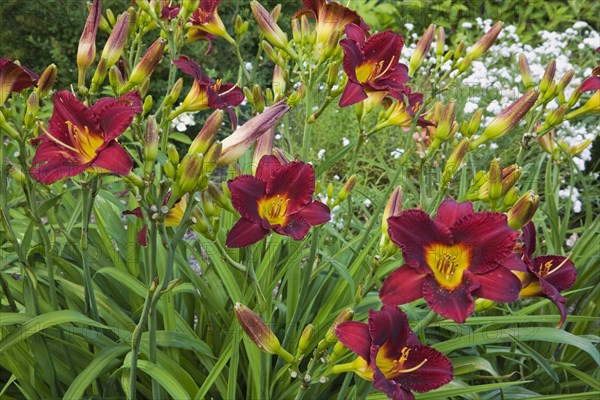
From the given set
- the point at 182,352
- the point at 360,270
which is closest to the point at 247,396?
the point at 182,352

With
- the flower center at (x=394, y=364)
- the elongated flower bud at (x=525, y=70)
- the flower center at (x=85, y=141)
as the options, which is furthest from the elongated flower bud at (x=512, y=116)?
the flower center at (x=85, y=141)

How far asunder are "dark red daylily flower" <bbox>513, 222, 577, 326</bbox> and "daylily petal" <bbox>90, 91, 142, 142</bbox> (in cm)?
74

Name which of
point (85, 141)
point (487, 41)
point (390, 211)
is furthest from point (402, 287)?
point (487, 41)

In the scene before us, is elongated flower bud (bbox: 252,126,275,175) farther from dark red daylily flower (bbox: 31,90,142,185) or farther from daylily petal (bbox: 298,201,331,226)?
dark red daylily flower (bbox: 31,90,142,185)

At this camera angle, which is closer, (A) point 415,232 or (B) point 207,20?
(A) point 415,232

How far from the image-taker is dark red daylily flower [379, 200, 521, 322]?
3.48 ft

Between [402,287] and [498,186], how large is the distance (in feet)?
1.20

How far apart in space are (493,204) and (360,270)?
0.63 m

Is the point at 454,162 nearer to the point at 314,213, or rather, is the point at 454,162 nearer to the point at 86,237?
the point at 314,213

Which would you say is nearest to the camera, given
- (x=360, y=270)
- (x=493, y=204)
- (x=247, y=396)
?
(x=493, y=204)

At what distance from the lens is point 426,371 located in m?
1.14

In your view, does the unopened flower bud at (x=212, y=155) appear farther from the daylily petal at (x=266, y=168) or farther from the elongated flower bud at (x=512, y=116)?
the elongated flower bud at (x=512, y=116)

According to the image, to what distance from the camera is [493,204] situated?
4.33 ft

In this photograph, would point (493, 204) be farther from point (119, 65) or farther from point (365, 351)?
point (119, 65)
